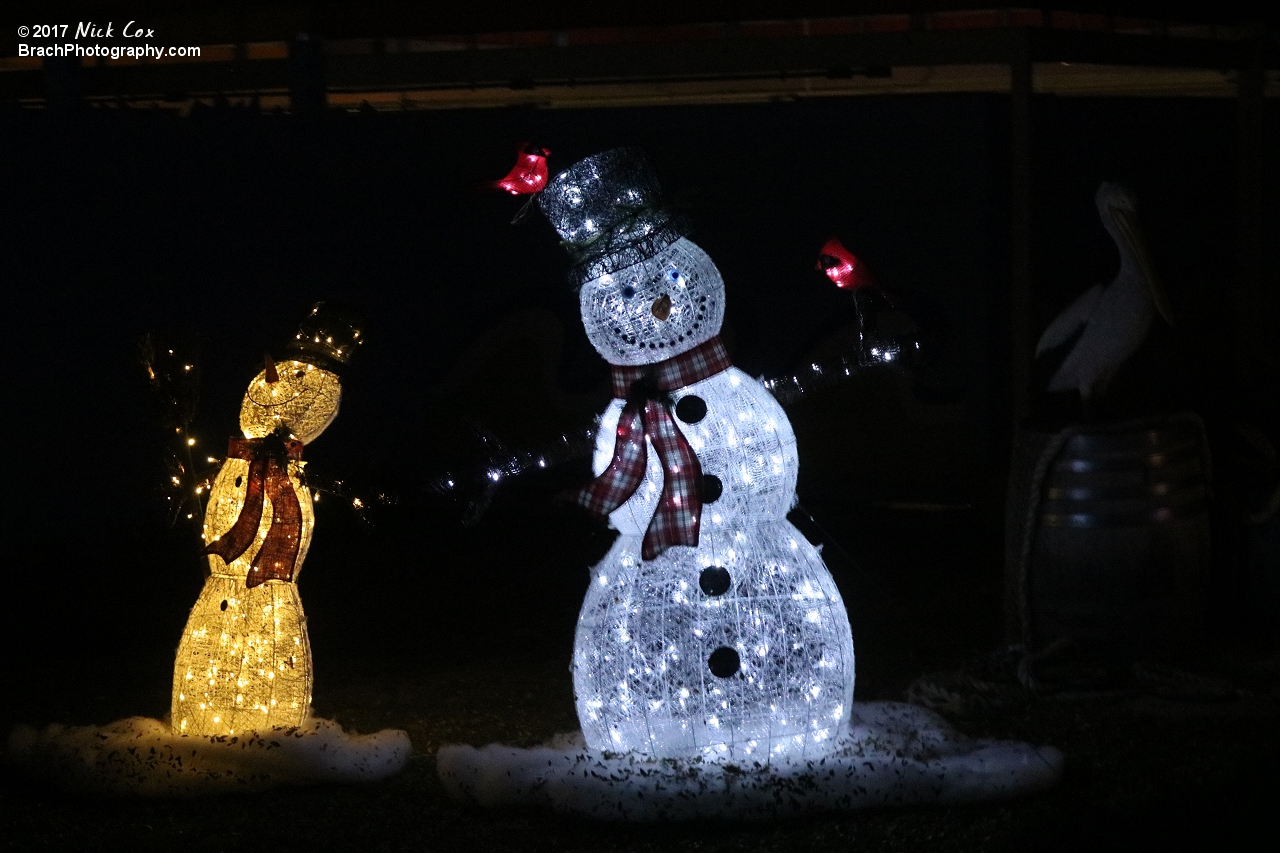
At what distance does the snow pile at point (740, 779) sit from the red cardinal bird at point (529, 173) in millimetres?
1499

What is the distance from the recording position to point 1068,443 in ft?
16.1

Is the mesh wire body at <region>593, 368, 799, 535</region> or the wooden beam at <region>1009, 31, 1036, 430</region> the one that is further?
the wooden beam at <region>1009, 31, 1036, 430</region>

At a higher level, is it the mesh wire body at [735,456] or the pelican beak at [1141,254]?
the pelican beak at [1141,254]

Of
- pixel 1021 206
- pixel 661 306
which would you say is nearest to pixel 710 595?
pixel 661 306

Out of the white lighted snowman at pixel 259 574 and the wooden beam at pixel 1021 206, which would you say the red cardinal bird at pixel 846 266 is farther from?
the wooden beam at pixel 1021 206

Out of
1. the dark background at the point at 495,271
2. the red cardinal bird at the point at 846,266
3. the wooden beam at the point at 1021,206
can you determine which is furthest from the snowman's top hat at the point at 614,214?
the wooden beam at the point at 1021,206

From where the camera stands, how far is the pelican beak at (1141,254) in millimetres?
4863

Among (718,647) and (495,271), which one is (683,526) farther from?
(495,271)

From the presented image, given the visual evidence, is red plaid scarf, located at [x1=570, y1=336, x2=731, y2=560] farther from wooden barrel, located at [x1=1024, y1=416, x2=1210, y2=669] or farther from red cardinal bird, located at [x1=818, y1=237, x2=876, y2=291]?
wooden barrel, located at [x1=1024, y1=416, x2=1210, y2=669]

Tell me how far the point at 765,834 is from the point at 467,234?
17.3 feet

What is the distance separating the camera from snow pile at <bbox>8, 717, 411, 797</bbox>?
4.10 m

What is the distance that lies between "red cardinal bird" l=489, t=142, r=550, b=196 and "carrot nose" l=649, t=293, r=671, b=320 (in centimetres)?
45

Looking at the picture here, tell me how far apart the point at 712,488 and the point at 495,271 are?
4772 mm

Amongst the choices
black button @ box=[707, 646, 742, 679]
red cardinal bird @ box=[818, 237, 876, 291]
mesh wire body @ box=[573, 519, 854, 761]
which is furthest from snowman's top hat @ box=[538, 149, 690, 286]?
black button @ box=[707, 646, 742, 679]
